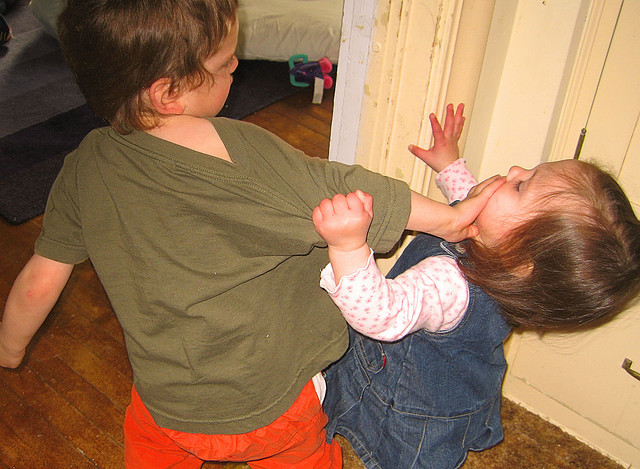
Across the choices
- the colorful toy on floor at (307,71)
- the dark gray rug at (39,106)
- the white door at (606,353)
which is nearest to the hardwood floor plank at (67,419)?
the dark gray rug at (39,106)

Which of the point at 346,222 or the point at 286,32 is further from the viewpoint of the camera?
the point at 286,32

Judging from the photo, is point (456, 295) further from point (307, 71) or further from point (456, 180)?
point (307, 71)

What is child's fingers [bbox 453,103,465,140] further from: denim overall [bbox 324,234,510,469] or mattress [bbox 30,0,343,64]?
mattress [bbox 30,0,343,64]

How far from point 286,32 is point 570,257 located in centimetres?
253

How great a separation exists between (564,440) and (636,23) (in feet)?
3.17

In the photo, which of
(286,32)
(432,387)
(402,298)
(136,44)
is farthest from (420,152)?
(286,32)

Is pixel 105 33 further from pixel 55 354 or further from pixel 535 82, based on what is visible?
pixel 55 354

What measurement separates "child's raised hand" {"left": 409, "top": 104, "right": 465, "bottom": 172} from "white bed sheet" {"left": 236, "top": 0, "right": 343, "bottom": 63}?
2146 millimetres

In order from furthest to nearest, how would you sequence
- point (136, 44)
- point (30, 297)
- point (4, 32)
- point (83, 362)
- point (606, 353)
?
point (4, 32)
point (83, 362)
point (606, 353)
point (30, 297)
point (136, 44)

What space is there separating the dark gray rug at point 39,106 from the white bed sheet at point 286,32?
0.14 m

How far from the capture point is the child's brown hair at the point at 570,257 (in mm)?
900

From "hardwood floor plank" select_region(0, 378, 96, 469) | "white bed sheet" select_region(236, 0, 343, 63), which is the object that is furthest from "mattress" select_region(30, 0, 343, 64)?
"hardwood floor plank" select_region(0, 378, 96, 469)

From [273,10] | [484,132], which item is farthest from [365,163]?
[273,10]

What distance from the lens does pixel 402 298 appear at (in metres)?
0.89
